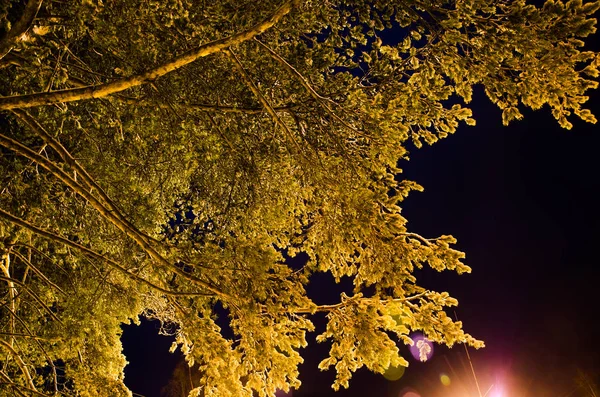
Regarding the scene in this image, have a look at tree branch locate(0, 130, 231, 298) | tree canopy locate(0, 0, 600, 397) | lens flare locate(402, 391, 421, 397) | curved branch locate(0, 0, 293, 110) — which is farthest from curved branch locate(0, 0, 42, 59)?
lens flare locate(402, 391, 421, 397)

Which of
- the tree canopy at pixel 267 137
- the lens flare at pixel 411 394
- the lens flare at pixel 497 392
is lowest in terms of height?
the lens flare at pixel 497 392

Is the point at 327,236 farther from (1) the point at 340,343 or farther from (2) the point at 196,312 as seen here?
(2) the point at 196,312

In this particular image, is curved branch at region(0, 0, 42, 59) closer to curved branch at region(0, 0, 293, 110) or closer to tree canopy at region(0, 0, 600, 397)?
tree canopy at region(0, 0, 600, 397)

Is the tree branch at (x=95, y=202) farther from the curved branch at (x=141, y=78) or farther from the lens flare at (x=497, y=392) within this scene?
the lens flare at (x=497, y=392)

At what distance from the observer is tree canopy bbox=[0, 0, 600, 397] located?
2824 millimetres

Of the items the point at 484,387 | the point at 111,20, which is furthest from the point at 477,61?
the point at 484,387

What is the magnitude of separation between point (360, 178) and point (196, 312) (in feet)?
7.01

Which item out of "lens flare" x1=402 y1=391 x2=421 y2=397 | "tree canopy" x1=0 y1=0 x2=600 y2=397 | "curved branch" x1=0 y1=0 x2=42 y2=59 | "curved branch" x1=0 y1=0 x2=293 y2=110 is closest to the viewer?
"curved branch" x1=0 y1=0 x2=293 y2=110

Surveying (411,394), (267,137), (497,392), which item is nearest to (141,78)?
(267,137)

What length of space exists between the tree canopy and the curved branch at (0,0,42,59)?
0.05ft

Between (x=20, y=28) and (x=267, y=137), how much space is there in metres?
2.33

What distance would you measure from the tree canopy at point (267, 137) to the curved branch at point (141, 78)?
0.6 inches

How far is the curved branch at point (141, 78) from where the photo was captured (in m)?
2.40

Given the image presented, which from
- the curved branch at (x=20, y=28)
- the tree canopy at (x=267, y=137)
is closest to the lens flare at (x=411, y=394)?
the tree canopy at (x=267, y=137)
